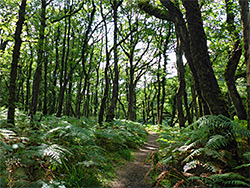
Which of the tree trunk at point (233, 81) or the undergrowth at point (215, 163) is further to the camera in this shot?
the tree trunk at point (233, 81)

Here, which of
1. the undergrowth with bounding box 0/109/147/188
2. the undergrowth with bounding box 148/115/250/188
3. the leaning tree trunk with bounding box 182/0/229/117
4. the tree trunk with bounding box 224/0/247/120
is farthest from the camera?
the tree trunk with bounding box 224/0/247/120

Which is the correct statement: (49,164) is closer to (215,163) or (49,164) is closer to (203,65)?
(215,163)

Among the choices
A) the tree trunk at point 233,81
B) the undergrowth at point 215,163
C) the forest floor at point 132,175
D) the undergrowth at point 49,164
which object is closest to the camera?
the undergrowth at point 215,163

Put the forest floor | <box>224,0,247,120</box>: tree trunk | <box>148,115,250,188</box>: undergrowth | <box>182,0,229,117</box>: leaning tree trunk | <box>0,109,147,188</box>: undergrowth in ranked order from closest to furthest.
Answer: <box>148,115,250,188</box>: undergrowth < <box>0,109,147,188</box>: undergrowth < the forest floor < <box>182,0,229,117</box>: leaning tree trunk < <box>224,0,247,120</box>: tree trunk

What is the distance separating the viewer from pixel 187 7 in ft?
16.3

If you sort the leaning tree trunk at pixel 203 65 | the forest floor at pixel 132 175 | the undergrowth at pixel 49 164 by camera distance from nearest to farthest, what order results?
the undergrowth at pixel 49 164, the forest floor at pixel 132 175, the leaning tree trunk at pixel 203 65

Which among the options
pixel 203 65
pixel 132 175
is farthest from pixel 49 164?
pixel 203 65

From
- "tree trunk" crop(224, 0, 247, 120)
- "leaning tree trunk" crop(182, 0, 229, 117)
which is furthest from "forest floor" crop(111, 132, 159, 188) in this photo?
"tree trunk" crop(224, 0, 247, 120)

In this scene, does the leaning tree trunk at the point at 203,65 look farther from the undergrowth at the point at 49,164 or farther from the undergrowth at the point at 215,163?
the undergrowth at the point at 49,164

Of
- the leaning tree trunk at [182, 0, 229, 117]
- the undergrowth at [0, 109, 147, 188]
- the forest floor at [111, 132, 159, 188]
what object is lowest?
the forest floor at [111, 132, 159, 188]

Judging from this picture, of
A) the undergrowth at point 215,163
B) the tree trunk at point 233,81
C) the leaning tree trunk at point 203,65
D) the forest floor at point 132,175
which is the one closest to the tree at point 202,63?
the leaning tree trunk at point 203,65

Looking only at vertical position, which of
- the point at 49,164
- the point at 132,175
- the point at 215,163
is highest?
the point at 215,163

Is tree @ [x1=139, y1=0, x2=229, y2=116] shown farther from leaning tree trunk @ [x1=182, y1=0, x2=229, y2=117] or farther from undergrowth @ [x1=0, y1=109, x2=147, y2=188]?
undergrowth @ [x1=0, y1=109, x2=147, y2=188]

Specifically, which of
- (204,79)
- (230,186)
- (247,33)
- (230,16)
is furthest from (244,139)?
(230,16)
